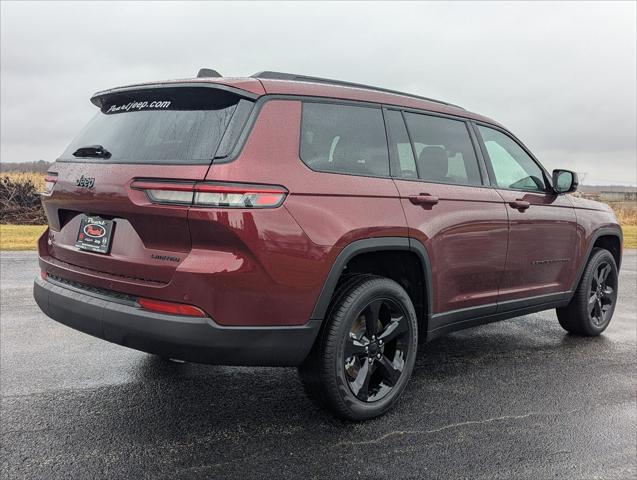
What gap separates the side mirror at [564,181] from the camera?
4.77m

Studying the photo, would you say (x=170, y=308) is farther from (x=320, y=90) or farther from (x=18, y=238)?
(x=18, y=238)

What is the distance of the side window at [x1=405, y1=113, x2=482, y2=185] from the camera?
3.73 metres

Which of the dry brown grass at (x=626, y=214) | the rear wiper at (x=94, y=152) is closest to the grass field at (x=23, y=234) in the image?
the rear wiper at (x=94, y=152)

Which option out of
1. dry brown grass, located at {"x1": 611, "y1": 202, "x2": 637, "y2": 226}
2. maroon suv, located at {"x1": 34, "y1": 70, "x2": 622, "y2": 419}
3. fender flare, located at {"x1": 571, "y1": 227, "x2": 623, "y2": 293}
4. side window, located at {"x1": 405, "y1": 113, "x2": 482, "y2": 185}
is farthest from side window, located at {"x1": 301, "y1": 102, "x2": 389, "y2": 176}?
dry brown grass, located at {"x1": 611, "y1": 202, "x2": 637, "y2": 226}

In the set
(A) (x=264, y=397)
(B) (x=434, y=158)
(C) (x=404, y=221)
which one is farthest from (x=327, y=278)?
(B) (x=434, y=158)

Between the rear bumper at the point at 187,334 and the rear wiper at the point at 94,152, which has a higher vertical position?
the rear wiper at the point at 94,152

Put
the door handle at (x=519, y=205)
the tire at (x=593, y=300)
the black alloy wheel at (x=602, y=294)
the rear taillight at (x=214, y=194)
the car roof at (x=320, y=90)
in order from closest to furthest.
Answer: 1. the rear taillight at (x=214, y=194)
2. the car roof at (x=320, y=90)
3. the door handle at (x=519, y=205)
4. the tire at (x=593, y=300)
5. the black alloy wheel at (x=602, y=294)

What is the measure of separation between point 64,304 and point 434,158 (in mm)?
2439

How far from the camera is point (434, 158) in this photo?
3.83m

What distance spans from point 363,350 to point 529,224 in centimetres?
192

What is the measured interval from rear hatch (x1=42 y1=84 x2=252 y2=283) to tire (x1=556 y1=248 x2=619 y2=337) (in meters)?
3.78

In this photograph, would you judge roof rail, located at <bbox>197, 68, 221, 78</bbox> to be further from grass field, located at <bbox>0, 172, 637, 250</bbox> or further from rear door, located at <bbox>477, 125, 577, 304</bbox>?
grass field, located at <bbox>0, 172, 637, 250</bbox>

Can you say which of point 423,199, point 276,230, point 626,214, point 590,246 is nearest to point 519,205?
point 423,199

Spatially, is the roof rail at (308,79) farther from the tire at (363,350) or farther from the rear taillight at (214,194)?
the tire at (363,350)
